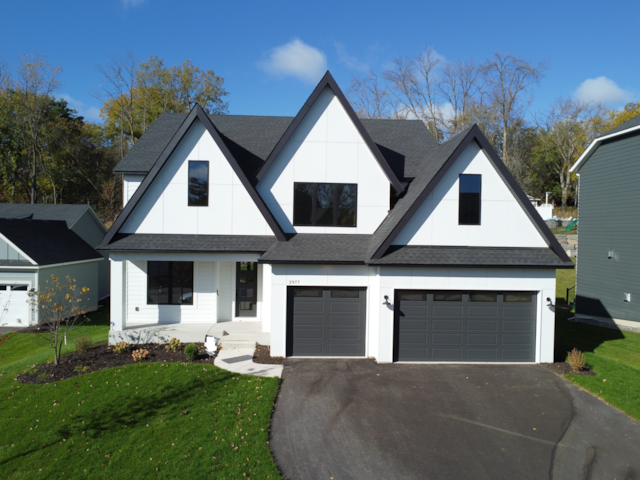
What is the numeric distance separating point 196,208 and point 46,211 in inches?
713

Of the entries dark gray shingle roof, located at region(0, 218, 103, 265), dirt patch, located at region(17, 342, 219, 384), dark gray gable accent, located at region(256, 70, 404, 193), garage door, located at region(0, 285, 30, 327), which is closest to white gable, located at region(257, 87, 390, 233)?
dark gray gable accent, located at region(256, 70, 404, 193)

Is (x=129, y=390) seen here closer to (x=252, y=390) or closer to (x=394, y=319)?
(x=252, y=390)

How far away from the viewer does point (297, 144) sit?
12.8m

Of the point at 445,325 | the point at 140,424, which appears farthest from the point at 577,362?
the point at 140,424

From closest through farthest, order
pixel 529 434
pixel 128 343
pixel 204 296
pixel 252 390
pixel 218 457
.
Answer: pixel 218 457, pixel 529 434, pixel 252 390, pixel 128 343, pixel 204 296

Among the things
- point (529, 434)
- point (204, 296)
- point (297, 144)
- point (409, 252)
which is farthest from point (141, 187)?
point (529, 434)

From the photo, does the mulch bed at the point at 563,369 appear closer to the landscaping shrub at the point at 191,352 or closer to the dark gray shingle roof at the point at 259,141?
the dark gray shingle roof at the point at 259,141

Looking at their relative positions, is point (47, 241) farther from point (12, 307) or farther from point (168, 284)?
point (168, 284)

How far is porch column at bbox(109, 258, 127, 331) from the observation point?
1255 cm

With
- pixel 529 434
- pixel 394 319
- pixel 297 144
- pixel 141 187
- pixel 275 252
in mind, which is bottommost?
pixel 529 434

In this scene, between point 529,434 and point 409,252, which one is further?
point 409,252

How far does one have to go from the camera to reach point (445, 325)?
11.4 meters

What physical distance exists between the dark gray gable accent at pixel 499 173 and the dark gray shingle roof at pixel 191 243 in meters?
4.11

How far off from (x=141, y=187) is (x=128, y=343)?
527cm
